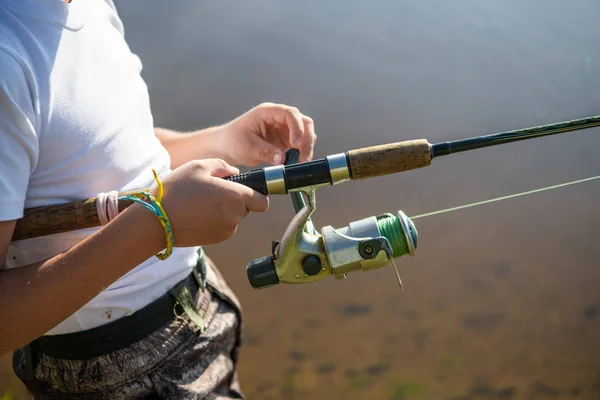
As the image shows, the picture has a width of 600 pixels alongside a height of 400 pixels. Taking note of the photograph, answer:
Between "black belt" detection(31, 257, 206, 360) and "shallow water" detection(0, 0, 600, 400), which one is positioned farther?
"shallow water" detection(0, 0, 600, 400)

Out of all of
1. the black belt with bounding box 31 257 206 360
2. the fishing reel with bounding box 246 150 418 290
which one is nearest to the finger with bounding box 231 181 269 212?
the fishing reel with bounding box 246 150 418 290

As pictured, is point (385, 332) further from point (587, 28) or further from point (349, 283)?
point (587, 28)

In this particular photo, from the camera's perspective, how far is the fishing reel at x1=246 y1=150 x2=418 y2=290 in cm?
116

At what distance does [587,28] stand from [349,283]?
5.51ft

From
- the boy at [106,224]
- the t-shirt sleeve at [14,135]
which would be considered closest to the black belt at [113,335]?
the boy at [106,224]

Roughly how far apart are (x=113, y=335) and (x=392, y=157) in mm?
578

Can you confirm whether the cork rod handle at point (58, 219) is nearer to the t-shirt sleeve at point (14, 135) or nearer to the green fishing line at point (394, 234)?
the t-shirt sleeve at point (14, 135)

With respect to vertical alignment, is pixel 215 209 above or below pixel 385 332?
above

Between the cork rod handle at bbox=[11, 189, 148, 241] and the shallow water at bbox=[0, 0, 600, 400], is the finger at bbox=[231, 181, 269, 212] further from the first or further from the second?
the shallow water at bbox=[0, 0, 600, 400]

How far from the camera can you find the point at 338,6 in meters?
3.43

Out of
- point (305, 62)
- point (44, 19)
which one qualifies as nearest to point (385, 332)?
point (305, 62)

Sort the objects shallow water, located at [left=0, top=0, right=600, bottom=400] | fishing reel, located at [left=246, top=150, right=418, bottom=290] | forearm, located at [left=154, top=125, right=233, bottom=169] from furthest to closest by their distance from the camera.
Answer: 1. shallow water, located at [left=0, top=0, right=600, bottom=400]
2. forearm, located at [left=154, top=125, right=233, bottom=169]
3. fishing reel, located at [left=246, top=150, right=418, bottom=290]

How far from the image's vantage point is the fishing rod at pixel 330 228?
1.07 m

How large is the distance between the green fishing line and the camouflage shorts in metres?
0.40
